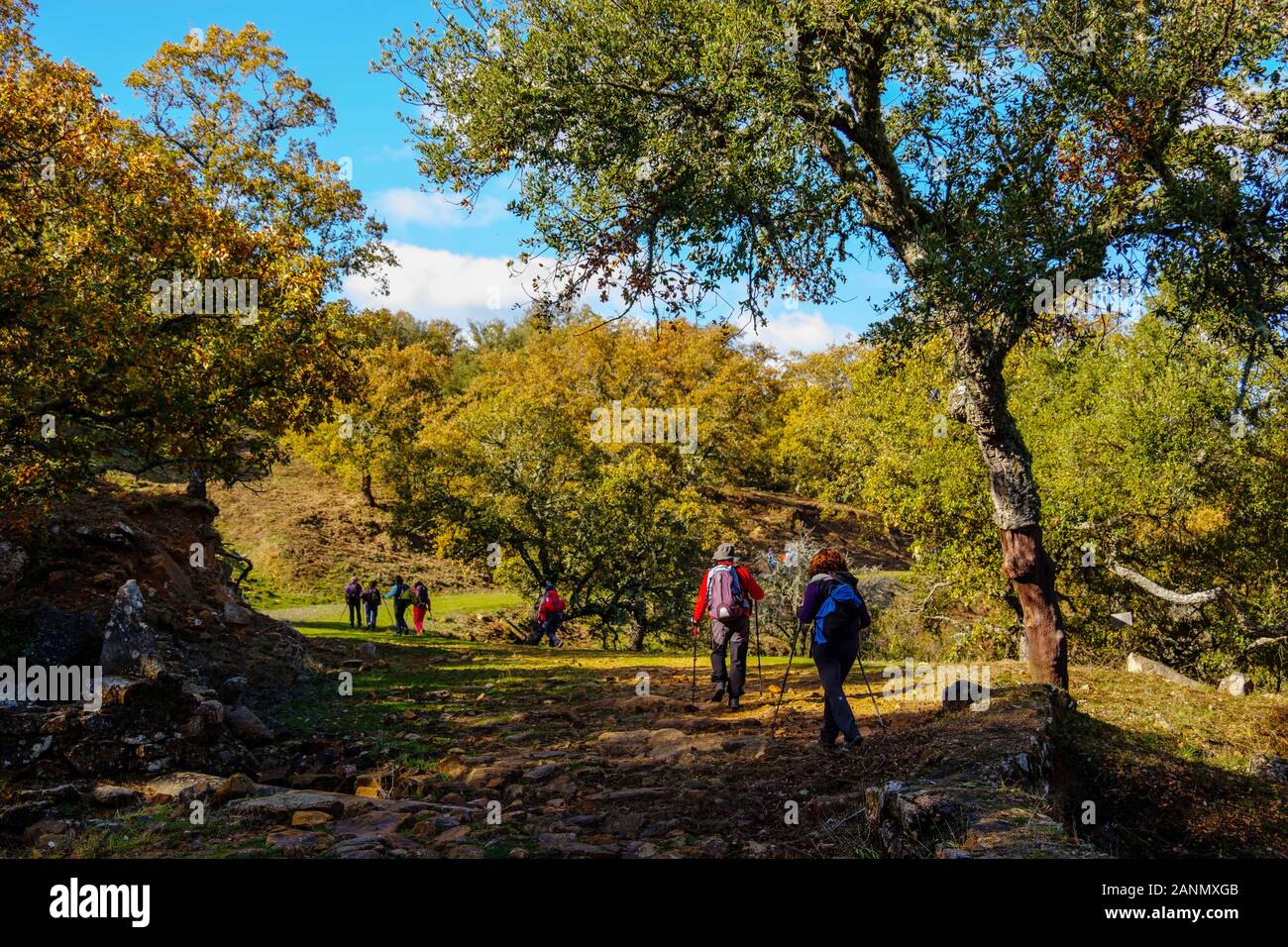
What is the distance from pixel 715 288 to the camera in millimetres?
11703

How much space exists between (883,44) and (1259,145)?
479 cm

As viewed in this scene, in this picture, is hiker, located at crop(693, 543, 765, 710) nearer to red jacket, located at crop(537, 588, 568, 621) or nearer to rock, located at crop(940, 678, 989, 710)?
rock, located at crop(940, 678, 989, 710)

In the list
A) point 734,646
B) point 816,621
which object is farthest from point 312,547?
point 816,621

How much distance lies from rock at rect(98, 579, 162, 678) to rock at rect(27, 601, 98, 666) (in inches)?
30.0

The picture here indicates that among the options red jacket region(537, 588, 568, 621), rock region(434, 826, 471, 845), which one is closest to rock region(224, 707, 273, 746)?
rock region(434, 826, 471, 845)

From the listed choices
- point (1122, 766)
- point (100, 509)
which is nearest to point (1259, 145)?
point (1122, 766)

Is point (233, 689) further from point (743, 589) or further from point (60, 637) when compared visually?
point (743, 589)

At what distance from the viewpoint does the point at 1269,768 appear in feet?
34.6

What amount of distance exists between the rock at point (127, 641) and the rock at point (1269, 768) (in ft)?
47.2

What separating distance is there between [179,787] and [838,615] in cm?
685

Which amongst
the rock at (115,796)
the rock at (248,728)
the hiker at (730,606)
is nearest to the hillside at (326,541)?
the hiker at (730,606)

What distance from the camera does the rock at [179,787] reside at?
22.8 ft

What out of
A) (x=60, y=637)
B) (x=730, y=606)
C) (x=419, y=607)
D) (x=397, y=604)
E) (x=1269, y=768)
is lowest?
(x=1269, y=768)

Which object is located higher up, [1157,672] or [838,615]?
[838,615]
